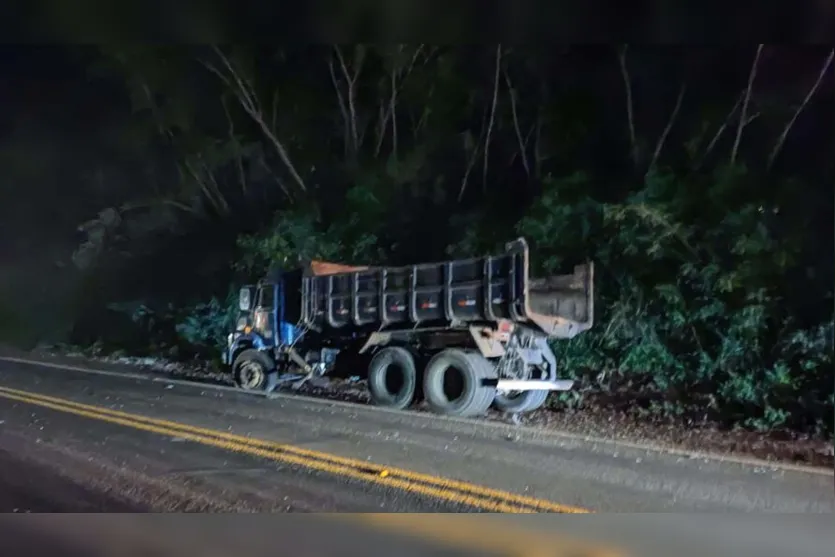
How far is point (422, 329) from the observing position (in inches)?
160

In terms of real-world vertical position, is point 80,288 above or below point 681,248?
below

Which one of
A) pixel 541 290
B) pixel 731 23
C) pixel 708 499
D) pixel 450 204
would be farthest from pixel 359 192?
pixel 708 499

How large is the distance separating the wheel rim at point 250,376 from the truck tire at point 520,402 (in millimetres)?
1244

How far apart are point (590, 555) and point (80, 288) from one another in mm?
2875

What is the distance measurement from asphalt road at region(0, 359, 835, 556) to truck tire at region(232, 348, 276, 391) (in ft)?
0.25

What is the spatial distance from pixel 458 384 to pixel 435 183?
1.05 m

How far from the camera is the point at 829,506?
3402 millimetres

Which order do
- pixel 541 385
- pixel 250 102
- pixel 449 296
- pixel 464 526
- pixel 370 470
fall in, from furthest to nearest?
pixel 250 102 → pixel 449 296 → pixel 541 385 → pixel 370 470 → pixel 464 526

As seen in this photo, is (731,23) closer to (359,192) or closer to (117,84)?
(359,192)

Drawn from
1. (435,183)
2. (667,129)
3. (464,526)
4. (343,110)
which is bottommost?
(464,526)

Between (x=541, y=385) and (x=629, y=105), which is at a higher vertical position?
(x=629, y=105)

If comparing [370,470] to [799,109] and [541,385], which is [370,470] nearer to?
[541,385]

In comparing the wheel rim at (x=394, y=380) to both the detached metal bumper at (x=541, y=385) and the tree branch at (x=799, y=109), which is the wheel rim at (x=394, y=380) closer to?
the detached metal bumper at (x=541, y=385)

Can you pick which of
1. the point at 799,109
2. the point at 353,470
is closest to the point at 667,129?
the point at 799,109
